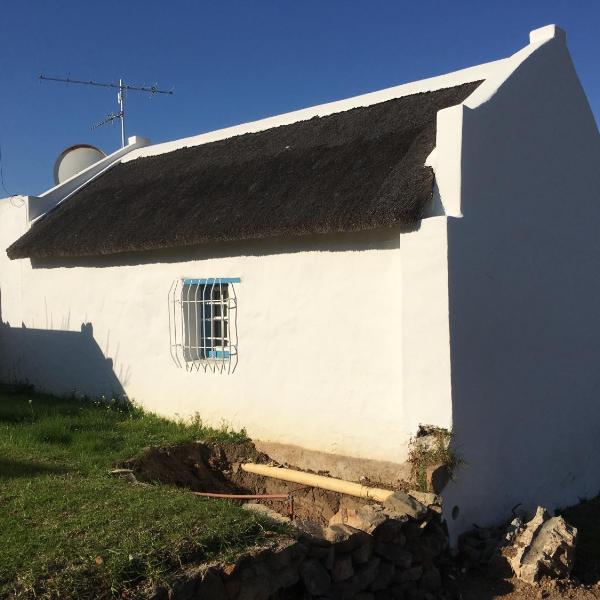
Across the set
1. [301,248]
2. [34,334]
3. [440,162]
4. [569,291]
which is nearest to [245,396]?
[301,248]

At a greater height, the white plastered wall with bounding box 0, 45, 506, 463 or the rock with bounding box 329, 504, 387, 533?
the white plastered wall with bounding box 0, 45, 506, 463

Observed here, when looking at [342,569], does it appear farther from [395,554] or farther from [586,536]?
[586,536]

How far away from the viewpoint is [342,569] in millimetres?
4832

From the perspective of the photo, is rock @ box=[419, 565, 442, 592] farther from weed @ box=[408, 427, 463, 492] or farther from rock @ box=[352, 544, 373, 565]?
rock @ box=[352, 544, 373, 565]

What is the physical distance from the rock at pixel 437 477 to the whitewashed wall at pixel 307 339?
43 cm

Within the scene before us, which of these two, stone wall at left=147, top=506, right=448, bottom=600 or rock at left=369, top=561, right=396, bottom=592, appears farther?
rock at left=369, top=561, right=396, bottom=592

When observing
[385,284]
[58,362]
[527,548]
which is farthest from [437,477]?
[58,362]

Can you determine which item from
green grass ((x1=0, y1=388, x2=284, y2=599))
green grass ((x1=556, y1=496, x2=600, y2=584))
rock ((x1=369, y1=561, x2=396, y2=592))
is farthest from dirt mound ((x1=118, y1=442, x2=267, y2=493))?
green grass ((x1=556, y1=496, x2=600, y2=584))

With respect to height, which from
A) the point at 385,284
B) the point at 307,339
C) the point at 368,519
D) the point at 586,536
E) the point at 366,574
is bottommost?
the point at 586,536

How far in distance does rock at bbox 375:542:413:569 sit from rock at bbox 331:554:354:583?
365mm

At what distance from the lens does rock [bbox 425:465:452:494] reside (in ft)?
18.9

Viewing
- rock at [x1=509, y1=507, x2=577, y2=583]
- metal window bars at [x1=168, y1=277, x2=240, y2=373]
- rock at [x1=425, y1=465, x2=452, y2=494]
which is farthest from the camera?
metal window bars at [x1=168, y1=277, x2=240, y2=373]

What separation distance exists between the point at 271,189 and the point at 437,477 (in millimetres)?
3910

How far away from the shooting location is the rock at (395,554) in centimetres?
520
